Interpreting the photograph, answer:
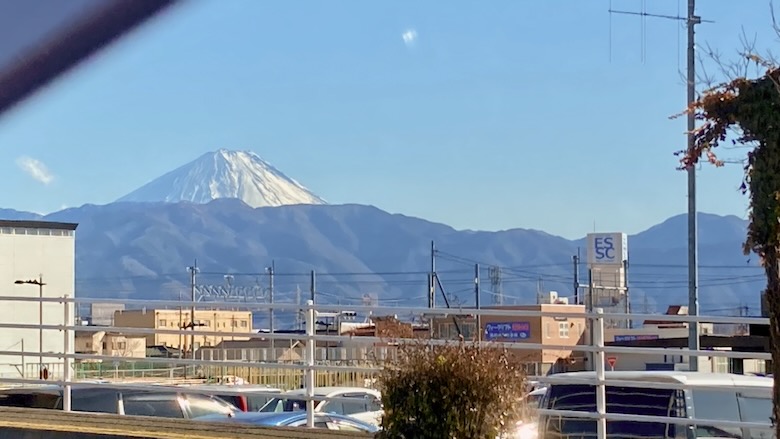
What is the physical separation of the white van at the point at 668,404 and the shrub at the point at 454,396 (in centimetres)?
109

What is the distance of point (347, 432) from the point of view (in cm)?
984

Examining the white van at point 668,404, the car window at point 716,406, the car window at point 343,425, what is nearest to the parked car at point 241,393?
the car window at point 343,425

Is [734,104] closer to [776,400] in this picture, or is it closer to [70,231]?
[776,400]

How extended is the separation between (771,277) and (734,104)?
3.66 feet

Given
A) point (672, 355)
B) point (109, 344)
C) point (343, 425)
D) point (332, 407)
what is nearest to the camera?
point (672, 355)

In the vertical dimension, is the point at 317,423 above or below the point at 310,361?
below

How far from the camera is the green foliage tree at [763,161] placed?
6828mm

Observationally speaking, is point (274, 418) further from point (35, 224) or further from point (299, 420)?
point (35, 224)

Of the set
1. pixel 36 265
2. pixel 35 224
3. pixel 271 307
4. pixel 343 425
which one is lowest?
pixel 343 425

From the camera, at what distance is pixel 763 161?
6.91 m

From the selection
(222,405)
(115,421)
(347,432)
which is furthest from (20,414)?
(347,432)

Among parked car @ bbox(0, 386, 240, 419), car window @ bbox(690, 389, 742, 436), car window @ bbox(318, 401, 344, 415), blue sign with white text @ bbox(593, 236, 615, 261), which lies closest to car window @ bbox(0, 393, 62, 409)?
parked car @ bbox(0, 386, 240, 419)

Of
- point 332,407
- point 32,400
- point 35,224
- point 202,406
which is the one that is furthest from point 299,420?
point 35,224

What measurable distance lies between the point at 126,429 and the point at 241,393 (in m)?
1.06
